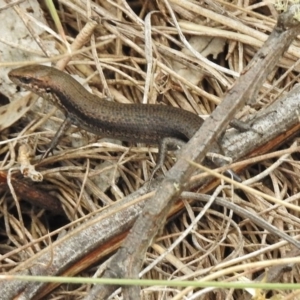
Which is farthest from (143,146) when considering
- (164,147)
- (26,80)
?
(26,80)

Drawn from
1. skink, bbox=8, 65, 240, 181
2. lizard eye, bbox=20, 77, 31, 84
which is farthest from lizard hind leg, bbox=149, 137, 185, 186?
lizard eye, bbox=20, 77, 31, 84

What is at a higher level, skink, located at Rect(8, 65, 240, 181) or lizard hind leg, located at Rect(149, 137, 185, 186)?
skink, located at Rect(8, 65, 240, 181)

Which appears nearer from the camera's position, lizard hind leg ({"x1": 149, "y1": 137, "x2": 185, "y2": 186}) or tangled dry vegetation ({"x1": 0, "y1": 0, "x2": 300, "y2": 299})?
tangled dry vegetation ({"x1": 0, "y1": 0, "x2": 300, "y2": 299})

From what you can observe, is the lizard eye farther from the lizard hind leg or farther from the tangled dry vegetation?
the lizard hind leg

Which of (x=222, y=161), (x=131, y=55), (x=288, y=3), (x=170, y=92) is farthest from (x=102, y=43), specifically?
(x=288, y=3)

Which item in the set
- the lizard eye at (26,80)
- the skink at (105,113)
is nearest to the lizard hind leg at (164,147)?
the skink at (105,113)

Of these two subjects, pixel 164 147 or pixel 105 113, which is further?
pixel 105 113

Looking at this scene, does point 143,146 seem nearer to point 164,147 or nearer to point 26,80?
point 164,147
